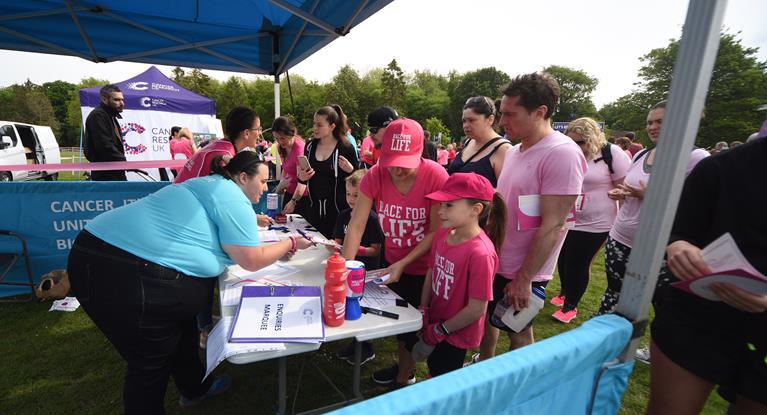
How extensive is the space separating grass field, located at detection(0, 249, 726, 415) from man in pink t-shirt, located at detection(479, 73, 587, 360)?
4.47 ft

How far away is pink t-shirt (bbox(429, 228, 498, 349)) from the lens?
5.58ft

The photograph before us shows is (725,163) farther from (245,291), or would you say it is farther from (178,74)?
(178,74)

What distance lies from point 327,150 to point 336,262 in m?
2.37

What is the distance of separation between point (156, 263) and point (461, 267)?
4.82ft

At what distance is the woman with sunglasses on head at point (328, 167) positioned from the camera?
3.58 meters

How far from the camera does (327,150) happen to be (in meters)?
3.65

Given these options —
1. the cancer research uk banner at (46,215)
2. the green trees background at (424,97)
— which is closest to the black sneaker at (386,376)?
the cancer research uk banner at (46,215)

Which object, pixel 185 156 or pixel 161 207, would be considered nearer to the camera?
pixel 161 207

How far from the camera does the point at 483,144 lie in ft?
8.23

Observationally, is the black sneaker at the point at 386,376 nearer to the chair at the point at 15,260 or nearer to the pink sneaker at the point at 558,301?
the pink sneaker at the point at 558,301

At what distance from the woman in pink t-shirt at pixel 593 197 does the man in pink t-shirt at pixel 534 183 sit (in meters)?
1.46

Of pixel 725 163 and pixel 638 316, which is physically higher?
pixel 725 163

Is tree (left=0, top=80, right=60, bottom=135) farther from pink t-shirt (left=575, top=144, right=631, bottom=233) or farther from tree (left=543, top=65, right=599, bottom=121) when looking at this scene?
tree (left=543, top=65, right=599, bottom=121)

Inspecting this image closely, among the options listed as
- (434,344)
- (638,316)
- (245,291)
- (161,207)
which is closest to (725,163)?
(638,316)
